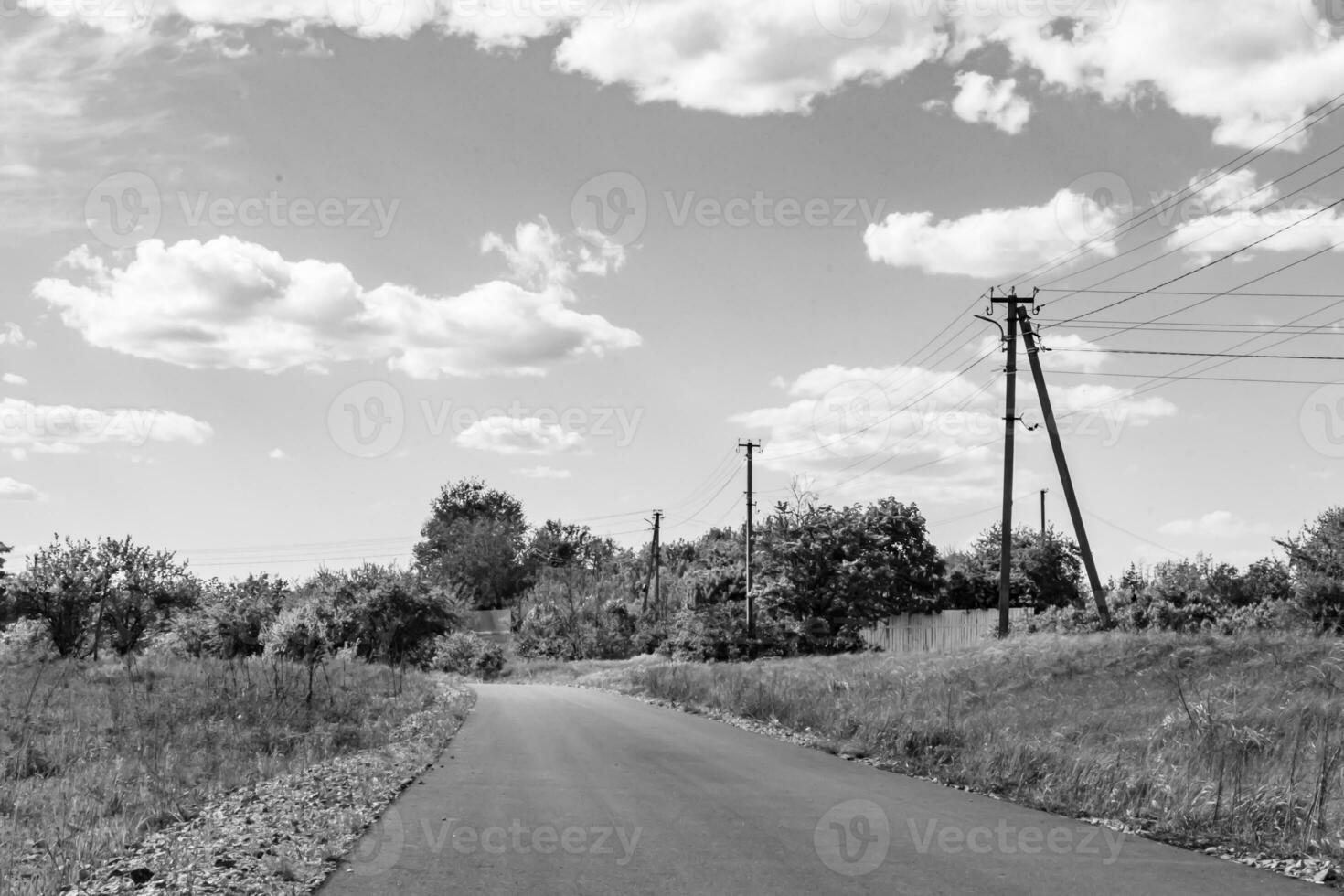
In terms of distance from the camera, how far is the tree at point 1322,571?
3684cm

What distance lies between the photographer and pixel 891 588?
57.4 metres

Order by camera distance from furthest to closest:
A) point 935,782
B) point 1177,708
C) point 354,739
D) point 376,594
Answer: point 376,594 → point 1177,708 → point 354,739 → point 935,782

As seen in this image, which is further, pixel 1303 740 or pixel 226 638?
pixel 226 638

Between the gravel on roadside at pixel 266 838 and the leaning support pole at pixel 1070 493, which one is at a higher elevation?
the leaning support pole at pixel 1070 493

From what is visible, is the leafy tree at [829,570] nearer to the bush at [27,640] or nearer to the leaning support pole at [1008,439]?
the leaning support pole at [1008,439]

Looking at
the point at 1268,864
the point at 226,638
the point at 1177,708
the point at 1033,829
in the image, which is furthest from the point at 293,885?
the point at 226,638

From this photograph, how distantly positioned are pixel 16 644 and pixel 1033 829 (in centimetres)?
4011

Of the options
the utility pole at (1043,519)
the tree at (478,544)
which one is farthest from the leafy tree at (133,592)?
the tree at (478,544)

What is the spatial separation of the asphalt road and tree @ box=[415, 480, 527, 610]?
112 metres

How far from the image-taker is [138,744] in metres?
15.4

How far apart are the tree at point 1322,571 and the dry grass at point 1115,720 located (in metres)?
11.8

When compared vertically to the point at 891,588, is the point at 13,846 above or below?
below

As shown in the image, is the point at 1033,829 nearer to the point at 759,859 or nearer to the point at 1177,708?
the point at 759,859

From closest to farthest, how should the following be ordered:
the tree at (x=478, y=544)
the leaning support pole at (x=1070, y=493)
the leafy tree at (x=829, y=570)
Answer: the leaning support pole at (x=1070, y=493), the leafy tree at (x=829, y=570), the tree at (x=478, y=544)
